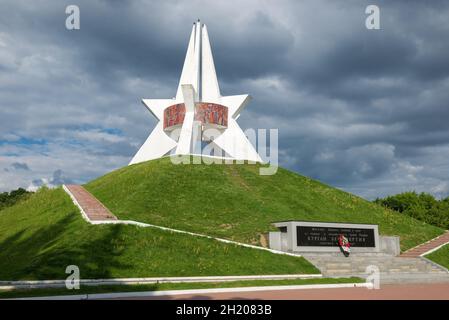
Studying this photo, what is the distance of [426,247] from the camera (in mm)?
23641

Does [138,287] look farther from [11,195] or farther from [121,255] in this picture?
[11,195]

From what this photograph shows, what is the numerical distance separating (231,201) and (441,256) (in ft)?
39.6

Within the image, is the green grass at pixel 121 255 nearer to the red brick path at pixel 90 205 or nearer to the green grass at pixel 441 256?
the red brick path at pixel 90 205

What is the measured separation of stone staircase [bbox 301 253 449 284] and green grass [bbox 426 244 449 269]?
82 cm

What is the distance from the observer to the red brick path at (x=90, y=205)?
19625 millimetres

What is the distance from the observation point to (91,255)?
1489 centimetres

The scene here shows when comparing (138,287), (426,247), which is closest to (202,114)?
(426,247)

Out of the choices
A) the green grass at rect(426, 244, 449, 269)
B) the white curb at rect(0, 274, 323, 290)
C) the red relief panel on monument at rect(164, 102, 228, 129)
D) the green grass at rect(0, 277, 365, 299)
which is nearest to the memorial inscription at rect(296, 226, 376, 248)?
the green grass at rect(426, 244, 449, 269)

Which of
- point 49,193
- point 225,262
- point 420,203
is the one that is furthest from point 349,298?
point 420,203

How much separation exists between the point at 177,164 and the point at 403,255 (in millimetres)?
15994

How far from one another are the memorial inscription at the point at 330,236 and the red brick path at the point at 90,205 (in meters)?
9.12

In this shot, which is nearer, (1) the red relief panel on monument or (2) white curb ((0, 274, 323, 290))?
(2) white curb ((0, 274, 323, 290))

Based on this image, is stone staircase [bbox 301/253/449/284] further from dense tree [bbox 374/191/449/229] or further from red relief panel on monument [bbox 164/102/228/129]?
dense tree [bbox 374/191/449/229]

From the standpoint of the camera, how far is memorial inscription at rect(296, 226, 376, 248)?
1953 centimetres
